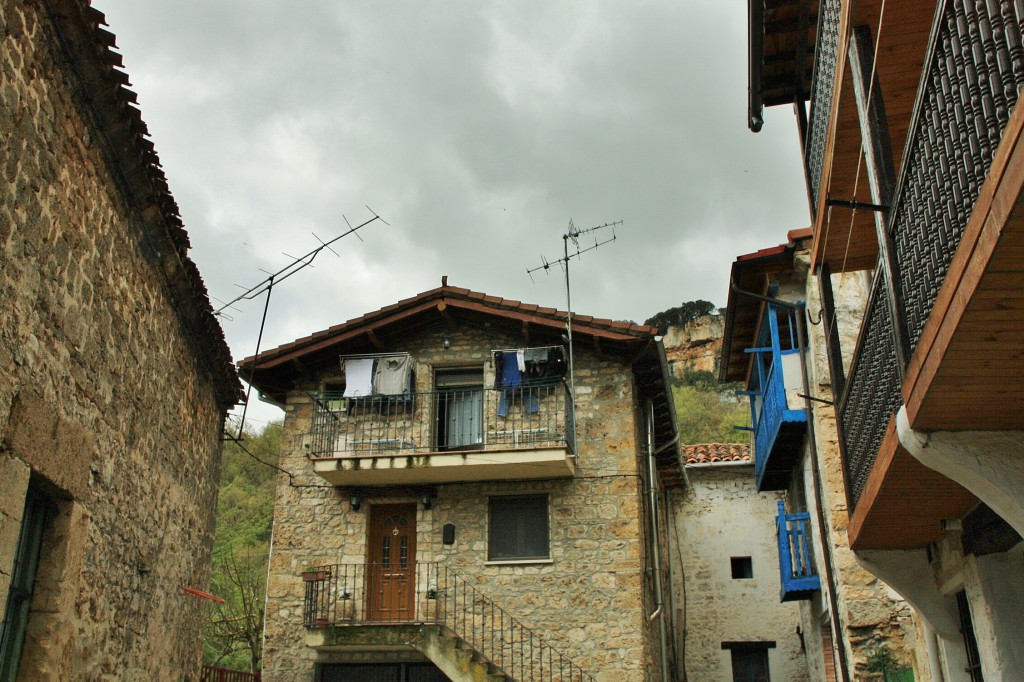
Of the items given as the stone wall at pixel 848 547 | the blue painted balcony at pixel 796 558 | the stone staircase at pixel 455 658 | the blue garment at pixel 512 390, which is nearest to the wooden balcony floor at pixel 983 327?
the stone wall at pixel 848 547

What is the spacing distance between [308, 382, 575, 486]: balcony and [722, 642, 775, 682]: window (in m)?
6.93

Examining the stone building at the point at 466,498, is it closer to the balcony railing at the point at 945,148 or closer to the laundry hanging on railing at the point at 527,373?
the laundry hanging on railing at the point at 527,373

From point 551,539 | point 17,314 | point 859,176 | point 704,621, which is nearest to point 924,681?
point 859,176

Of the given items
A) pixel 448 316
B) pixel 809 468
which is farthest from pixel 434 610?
pixel 809 468

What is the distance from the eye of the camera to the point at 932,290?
429 centimetres

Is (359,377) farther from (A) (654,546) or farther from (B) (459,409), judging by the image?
(A) (654,546)

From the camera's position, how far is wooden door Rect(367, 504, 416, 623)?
45.0ft

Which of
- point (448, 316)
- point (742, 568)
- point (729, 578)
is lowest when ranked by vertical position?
point (729, 578)

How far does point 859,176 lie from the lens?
674 centimetres

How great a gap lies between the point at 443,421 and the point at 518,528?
2.08 meters

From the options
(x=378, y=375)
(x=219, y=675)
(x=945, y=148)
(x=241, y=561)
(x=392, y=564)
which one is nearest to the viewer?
(x=945, y=148)

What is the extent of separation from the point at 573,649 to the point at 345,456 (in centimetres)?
426

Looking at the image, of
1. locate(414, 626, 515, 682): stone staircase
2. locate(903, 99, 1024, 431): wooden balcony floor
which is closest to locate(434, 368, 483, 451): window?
locate(414, 626, 515, 682): stone staircase

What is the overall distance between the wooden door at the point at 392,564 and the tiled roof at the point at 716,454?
716 centimetres
